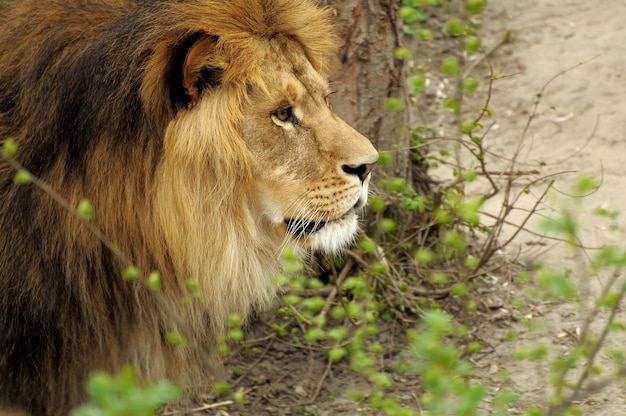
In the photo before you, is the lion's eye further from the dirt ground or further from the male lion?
the dirt ground

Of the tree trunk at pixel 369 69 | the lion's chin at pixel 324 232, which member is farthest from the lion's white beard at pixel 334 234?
the tree trunk at pixel 369 69

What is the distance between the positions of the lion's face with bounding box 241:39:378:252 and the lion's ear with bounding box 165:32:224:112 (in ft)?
0.50

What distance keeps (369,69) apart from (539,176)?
1.58 metres

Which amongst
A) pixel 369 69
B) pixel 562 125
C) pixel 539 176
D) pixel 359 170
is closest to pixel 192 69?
pixel 359 170

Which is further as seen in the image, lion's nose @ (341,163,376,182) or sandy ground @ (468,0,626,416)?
sandy ground @ (468,0,626,416)

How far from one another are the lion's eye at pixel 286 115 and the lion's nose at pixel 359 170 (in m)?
0.23

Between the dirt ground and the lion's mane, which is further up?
the lion's mane

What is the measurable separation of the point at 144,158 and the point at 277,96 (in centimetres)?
48

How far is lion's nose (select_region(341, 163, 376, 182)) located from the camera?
3236 mm

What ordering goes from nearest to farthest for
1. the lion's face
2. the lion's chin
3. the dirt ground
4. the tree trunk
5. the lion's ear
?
the lion's ear
the lion's face
the lion's chin
the dirt ground
the tree trunk

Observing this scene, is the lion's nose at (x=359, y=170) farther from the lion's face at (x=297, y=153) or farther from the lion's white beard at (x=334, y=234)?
the lion's white beard at (x=334, y=234)

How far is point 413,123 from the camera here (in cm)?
611

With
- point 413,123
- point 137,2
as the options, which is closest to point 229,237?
point 137,2

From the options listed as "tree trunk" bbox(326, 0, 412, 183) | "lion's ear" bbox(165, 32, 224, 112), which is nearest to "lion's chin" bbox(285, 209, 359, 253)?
"lion's ear" bbox(165, 32, 224, 112)
